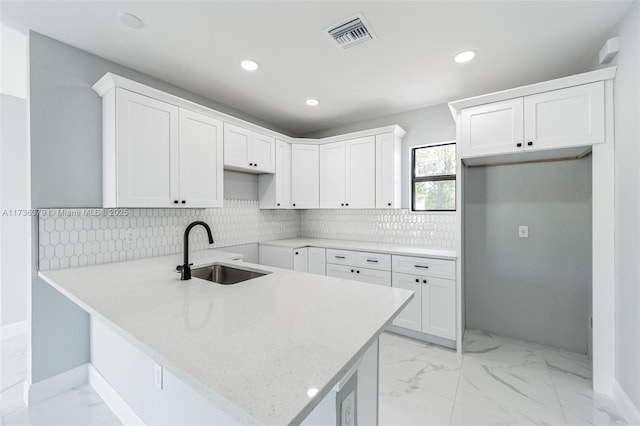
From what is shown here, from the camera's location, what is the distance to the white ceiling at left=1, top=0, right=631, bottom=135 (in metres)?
1.71

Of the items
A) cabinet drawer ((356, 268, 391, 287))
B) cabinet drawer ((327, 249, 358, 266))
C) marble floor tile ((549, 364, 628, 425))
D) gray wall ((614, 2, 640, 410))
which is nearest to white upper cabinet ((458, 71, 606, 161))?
gray wall ((614, 2, 640, 410))

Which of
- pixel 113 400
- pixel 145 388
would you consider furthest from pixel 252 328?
pixel 113 400

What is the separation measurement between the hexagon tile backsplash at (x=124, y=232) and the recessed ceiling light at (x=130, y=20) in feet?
4.60

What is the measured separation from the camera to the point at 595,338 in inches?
77.7

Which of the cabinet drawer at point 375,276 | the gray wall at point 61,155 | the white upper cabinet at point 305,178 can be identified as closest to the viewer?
the gray wall at point 61,155

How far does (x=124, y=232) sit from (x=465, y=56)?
3.24 meters

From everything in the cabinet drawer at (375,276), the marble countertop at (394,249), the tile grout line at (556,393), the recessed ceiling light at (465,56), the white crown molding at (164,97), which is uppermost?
the recessed ceiling light at (465,56)

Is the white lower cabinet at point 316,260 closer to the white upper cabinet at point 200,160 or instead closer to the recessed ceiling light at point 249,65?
the white upper cabinet at point 200,160

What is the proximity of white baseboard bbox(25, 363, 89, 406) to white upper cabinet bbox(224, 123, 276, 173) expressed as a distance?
6.97ft

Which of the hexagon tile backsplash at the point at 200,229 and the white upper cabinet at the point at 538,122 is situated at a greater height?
the white upper cabinet at the point at 538,122

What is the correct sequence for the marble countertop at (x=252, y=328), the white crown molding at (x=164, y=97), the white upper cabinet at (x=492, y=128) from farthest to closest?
1. the white upper cabinet at (x=492, y=128)
2. the white crown molding at (x=164, y=97)
3. the marble countertop at (x=252, y=328)

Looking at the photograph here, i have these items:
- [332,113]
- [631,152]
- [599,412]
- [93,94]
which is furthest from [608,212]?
[93,94]

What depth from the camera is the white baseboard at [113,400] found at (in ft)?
5.58

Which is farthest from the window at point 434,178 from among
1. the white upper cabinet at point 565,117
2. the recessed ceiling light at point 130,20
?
the recessed ceiling light at point 130,20
